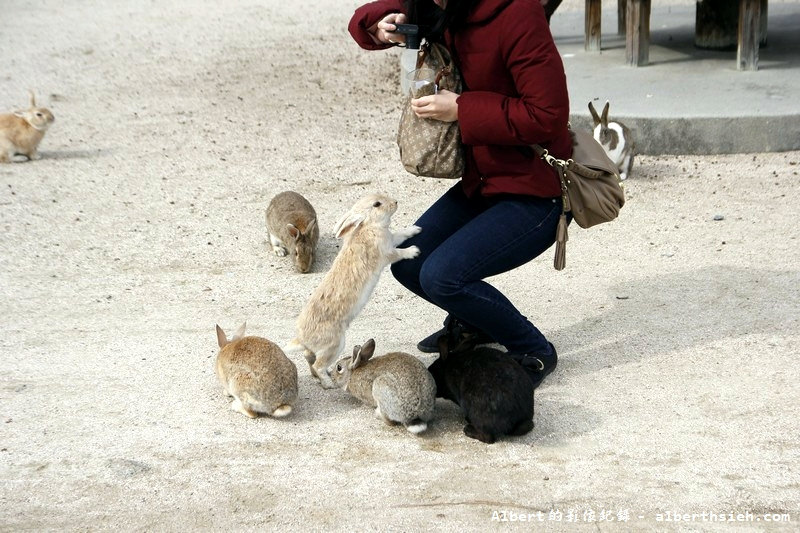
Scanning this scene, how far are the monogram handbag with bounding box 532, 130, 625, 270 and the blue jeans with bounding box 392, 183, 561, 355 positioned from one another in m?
0.06

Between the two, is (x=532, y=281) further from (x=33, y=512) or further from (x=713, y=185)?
(x=33, y=512)

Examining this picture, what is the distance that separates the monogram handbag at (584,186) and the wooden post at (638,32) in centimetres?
499

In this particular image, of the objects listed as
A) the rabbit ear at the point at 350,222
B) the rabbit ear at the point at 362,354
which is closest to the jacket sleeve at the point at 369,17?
the rabbit ear at the point at 350,222

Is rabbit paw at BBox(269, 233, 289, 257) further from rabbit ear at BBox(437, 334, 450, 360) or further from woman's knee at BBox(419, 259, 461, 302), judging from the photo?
woman's knee at BBox(419, 259, 461, 302)

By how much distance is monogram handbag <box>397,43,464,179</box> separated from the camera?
4.11 m

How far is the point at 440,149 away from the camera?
13.5ft

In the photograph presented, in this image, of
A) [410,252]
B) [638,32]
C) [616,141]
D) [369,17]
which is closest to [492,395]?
[410,252]

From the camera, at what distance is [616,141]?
7277mm

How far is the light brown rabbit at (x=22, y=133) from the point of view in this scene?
8.32 metres

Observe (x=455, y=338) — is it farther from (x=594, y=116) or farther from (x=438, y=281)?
(x=594, y=116)

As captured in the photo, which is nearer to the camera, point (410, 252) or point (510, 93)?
point (510, 93)

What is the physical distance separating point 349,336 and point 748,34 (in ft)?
17.7

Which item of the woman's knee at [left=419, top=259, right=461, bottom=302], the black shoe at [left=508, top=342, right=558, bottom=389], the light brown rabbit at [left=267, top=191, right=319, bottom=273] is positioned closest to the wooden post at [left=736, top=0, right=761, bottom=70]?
the light brown rabbit at [left=267, top=191, right=319, bottom=273]

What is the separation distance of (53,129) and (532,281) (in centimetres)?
567
